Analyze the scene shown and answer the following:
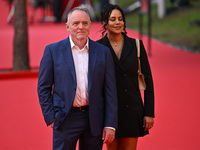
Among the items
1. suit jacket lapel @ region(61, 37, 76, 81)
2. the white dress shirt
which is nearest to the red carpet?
the white dress shirt

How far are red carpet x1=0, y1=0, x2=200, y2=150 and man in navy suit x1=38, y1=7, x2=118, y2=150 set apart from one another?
2.22m

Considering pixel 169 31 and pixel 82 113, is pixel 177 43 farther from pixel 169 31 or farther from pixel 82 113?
pixel 82 113

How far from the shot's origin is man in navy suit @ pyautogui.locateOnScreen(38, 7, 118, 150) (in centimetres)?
298

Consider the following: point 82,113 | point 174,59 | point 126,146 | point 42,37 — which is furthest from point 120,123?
point 42,37

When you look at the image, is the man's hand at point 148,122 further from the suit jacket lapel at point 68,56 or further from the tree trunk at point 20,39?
the tree trunk at point 20,39

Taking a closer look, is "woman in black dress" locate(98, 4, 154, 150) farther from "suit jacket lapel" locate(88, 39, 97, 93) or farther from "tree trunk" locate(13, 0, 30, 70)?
"tree trunk" locate(13, 0, 30, 70)

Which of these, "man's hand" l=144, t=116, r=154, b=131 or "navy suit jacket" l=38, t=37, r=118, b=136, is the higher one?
"navy suit jacket" l=38, t=37, r=118, b=136

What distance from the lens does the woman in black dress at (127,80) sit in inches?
137

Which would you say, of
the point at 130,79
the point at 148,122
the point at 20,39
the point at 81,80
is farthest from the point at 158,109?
the point at 20,39

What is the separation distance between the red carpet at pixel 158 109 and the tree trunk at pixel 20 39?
0.73 meters

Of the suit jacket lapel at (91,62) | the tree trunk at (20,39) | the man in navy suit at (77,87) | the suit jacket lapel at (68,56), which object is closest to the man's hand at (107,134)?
the man in navy suit at (77,87)

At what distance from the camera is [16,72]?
10.3 m

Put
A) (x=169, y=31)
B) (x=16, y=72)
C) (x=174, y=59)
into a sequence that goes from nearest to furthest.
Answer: (x=16, y=72), (x=174, y=59), (x=169, y=31)

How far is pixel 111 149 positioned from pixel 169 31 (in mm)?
15662
